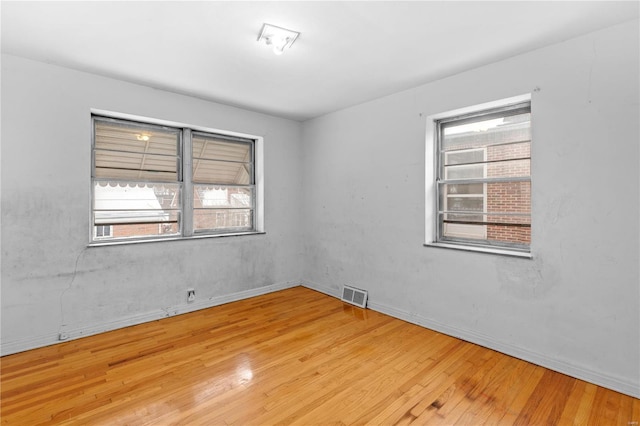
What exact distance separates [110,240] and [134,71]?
72.2 inches

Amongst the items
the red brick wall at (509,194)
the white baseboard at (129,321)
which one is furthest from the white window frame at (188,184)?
the red brick wall at (509,194)

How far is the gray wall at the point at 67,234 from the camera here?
280 centimetres

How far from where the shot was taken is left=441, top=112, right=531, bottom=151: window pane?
291 cm

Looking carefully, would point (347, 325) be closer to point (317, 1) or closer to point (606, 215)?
point (606, 215)

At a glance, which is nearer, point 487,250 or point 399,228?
point 487,250

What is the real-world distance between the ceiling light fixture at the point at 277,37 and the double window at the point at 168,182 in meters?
2.04

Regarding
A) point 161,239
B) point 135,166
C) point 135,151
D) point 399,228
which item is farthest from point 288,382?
point 135,151

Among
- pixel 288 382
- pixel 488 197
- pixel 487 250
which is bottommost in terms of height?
pixel 288 382

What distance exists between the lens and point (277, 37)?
2.40 meters

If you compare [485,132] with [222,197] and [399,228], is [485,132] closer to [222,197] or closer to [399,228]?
[399,228]

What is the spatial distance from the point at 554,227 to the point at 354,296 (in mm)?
2391

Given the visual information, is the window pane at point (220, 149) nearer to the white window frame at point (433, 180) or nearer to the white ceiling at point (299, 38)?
the white ceiling at point (299, 38)

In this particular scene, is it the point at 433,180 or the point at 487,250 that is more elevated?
the point at 433,180

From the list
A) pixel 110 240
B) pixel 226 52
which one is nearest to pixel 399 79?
pixel 226 52
